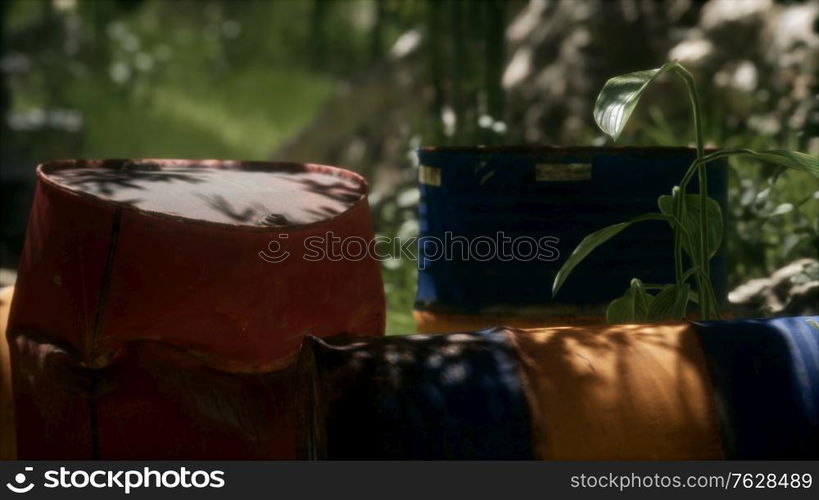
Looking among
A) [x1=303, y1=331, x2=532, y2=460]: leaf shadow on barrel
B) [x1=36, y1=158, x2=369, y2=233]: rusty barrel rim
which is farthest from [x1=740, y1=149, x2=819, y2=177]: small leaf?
[x1=36, y1=158, x2=369, y2=233]: rusty barrel rim

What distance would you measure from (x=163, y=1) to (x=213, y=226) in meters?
10.5

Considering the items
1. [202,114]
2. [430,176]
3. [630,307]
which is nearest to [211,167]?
[430,176]

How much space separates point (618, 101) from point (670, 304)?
0.44 meters

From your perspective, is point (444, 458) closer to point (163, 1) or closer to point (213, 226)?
point (213, 226)

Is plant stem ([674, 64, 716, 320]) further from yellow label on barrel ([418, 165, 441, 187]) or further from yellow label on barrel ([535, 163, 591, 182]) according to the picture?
yellow label on barrel ([418, 165, 441, 187])

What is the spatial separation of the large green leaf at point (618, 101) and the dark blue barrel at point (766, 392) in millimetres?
376

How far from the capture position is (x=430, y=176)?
2742mm

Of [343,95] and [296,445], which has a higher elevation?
[343,95]

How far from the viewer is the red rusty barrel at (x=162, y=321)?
6.44 ft

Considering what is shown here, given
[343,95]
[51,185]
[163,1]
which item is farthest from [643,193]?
[163,1]

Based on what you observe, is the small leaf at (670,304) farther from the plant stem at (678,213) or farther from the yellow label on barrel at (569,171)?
the yellow label on barrel at (569,171)

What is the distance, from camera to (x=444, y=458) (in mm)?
1772

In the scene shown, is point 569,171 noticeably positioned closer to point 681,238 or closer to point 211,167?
point 681,238

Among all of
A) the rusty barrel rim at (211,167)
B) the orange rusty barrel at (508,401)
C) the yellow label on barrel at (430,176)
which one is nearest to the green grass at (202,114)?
the yellow label on barrel at (430,176)
